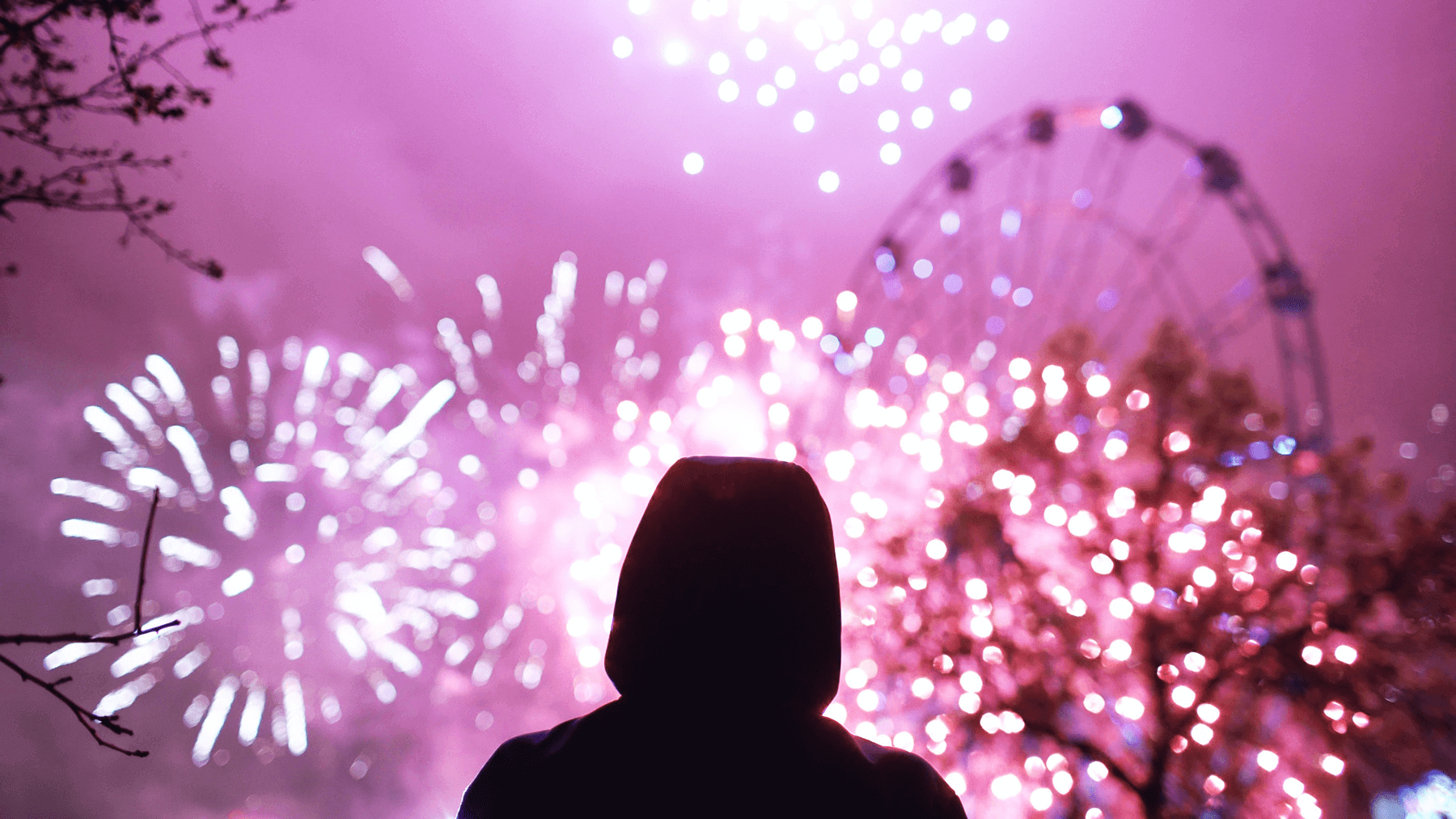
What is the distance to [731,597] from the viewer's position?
2.02 metres

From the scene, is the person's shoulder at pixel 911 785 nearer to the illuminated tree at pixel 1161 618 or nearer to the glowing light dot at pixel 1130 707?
the illuminated tree at pixel 1161 618

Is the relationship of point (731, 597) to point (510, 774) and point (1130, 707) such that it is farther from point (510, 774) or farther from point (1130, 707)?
point (1130, 707)

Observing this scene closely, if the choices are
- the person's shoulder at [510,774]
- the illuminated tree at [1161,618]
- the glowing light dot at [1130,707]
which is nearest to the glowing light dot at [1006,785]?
the illuminated tree at [1161,618]

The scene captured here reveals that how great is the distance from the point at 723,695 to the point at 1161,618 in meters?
11.2

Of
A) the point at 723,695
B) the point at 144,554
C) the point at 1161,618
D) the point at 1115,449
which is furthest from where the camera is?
the point at 1115,449

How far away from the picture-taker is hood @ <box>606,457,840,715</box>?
197 cm

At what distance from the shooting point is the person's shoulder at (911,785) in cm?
192

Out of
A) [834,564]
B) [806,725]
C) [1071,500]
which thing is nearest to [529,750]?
[806,725]

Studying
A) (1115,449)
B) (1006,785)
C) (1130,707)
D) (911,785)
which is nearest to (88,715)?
(911,785)

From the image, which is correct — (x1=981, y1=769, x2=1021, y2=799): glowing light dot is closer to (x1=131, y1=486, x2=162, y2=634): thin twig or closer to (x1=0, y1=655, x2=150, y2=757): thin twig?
(x1=0, y1=655, x2=150, y2=757): thin twig

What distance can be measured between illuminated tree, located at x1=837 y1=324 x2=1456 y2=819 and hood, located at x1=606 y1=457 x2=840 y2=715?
10553 millimetres

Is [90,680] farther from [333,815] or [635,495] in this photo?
[635,495]

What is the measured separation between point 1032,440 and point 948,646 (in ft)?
12.8

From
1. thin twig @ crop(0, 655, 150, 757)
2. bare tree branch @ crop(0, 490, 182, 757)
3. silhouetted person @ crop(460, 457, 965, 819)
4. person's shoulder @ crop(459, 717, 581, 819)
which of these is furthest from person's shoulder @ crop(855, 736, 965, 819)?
thin twig @ crop(0, 655, 150, 757)
